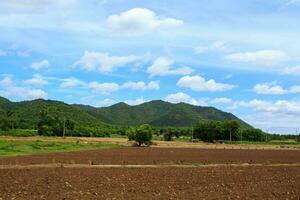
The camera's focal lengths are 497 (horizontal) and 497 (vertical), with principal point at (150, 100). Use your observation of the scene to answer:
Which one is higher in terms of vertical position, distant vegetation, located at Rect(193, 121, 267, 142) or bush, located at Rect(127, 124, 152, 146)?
distant vegetation, located at Rect(193, 121, 267, 142)

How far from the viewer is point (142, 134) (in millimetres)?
126062

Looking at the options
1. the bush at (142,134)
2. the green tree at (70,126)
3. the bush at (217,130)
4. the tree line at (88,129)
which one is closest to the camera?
the bush at (142,134)

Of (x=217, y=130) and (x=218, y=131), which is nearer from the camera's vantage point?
(x=217, y=130)

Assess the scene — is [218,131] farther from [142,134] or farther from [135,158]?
[135,158]

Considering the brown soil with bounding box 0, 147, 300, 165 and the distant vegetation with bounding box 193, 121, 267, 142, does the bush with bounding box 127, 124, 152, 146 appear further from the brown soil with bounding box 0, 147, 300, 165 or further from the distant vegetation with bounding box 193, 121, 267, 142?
the distant vegetation with bounding box 193, 121, 267, 142

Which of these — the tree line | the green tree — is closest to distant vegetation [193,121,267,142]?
the tree line

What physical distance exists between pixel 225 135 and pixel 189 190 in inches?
6430

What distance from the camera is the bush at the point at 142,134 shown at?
124812 millimetres

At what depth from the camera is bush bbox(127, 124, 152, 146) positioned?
409ft

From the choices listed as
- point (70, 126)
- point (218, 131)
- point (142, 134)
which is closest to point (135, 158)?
point (142, 134)

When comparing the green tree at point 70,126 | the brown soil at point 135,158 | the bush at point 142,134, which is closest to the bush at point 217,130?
the green tree at point 70,126

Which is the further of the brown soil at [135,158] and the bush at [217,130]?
the bush at [217,130]

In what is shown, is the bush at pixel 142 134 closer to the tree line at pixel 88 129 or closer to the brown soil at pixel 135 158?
the tree line at pixel 88 129

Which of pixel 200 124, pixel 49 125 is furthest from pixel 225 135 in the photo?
pixel 49 125
